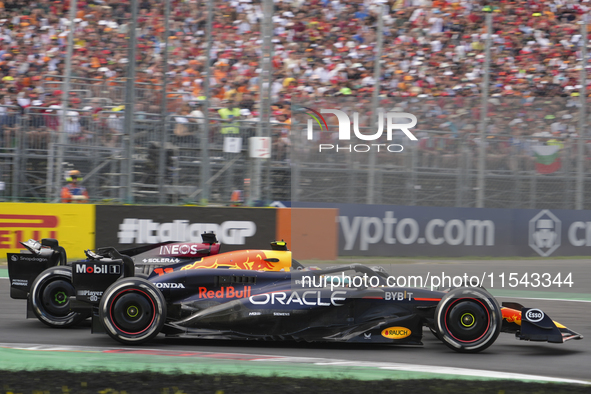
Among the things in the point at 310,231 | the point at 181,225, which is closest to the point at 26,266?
the point at 181,225

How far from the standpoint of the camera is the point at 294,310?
5648 mm

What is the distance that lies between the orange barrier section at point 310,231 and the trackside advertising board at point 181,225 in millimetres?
223

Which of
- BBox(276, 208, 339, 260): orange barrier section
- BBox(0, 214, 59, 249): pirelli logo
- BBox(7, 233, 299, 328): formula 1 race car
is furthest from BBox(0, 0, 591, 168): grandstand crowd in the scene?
BBox(7, 233, 299, 328): formula 1 race car

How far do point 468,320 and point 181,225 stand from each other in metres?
6.64

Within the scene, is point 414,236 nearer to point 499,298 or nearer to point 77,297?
point 499,298

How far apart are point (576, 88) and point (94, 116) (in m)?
10.1

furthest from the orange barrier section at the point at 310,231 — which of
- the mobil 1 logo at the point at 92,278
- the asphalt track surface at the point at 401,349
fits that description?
the mobil 1 logo at the point at 92,278

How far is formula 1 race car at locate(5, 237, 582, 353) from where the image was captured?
18.4 ft

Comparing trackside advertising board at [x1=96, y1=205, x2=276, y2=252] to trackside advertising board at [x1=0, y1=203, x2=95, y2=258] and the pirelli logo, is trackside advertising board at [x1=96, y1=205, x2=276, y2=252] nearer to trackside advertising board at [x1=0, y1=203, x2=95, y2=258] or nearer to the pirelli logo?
trackside advertising board at [x1=0, y1=203, x2=95, y2=258]

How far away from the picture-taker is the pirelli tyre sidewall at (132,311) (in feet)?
18.4

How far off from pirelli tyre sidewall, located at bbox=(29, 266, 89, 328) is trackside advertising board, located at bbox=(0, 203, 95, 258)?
15.5ft

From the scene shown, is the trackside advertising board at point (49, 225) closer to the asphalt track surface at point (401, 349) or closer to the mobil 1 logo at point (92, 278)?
the asphalt track surface at point (401, 349)

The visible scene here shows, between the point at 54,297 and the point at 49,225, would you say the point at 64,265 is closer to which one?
the point at 54,297

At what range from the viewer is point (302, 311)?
18.6ft
